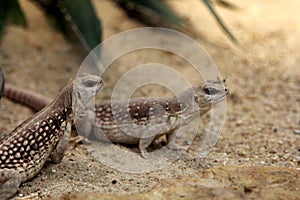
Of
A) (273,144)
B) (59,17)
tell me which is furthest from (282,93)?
(59,17)

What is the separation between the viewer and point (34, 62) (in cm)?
755

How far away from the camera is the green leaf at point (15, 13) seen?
680cm

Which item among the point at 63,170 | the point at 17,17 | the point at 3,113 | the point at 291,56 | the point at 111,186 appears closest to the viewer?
the point at 111,186

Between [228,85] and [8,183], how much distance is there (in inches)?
142

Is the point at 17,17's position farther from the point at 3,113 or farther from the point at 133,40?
the point at 133,40

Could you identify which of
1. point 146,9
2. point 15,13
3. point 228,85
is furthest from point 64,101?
point 146,9

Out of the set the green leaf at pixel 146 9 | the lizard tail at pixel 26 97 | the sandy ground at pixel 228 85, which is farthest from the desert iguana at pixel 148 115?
the green leaf at pixel 146 9

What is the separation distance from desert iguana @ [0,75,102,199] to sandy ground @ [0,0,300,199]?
0.47 ft

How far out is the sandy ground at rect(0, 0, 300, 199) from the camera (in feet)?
15.0

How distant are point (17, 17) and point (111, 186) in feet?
9.83

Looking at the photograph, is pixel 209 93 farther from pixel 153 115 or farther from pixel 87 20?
pixel 87 20

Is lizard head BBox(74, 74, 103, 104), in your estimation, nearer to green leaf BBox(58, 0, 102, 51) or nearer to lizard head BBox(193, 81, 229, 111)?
lizard head BBox(193, 81, 229, 111)

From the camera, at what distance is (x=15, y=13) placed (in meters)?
6.88

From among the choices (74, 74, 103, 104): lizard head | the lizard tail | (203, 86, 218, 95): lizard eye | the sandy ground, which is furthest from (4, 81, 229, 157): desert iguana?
the lizard tail
